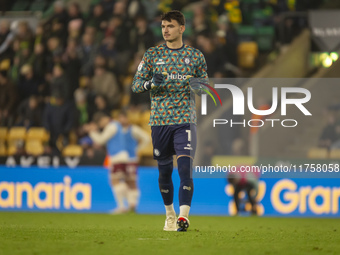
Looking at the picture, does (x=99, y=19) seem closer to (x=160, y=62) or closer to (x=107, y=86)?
(x=107, y=86)

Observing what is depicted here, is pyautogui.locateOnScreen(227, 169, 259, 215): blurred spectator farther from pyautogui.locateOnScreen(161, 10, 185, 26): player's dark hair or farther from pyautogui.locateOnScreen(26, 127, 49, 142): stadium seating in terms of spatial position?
pyautogui.locateOnScreen(161, 10, 185, 26): player's dark hair

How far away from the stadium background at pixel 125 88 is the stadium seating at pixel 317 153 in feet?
0.06

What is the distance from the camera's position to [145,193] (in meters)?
14.0

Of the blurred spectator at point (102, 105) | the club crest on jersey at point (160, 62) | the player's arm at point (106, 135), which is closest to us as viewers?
the club crest on jersey at point (160, 62)

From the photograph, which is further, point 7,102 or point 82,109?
point 7,102

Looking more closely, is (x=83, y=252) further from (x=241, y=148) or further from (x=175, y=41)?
(x=241, y=148)

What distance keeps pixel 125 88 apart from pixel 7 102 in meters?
2.75

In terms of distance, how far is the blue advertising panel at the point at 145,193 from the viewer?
1309 cm

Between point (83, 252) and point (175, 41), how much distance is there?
282cm

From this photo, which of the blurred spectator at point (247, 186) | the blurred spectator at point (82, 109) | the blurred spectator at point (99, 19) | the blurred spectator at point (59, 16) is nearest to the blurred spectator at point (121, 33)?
the blurred spectator at point (99, 19)

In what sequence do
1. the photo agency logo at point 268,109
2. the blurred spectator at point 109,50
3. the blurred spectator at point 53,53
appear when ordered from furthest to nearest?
the blurred spectator at point 53,53 → the blurred spectator at point 109,50 → the photo agency logo at point 268,109

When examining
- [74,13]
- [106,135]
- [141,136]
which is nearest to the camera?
[106,135]

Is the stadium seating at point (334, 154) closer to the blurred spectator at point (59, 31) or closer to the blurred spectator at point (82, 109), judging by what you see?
the blurred spectator at point (82, 109)

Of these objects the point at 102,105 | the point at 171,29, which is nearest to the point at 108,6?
the point at 102,105
